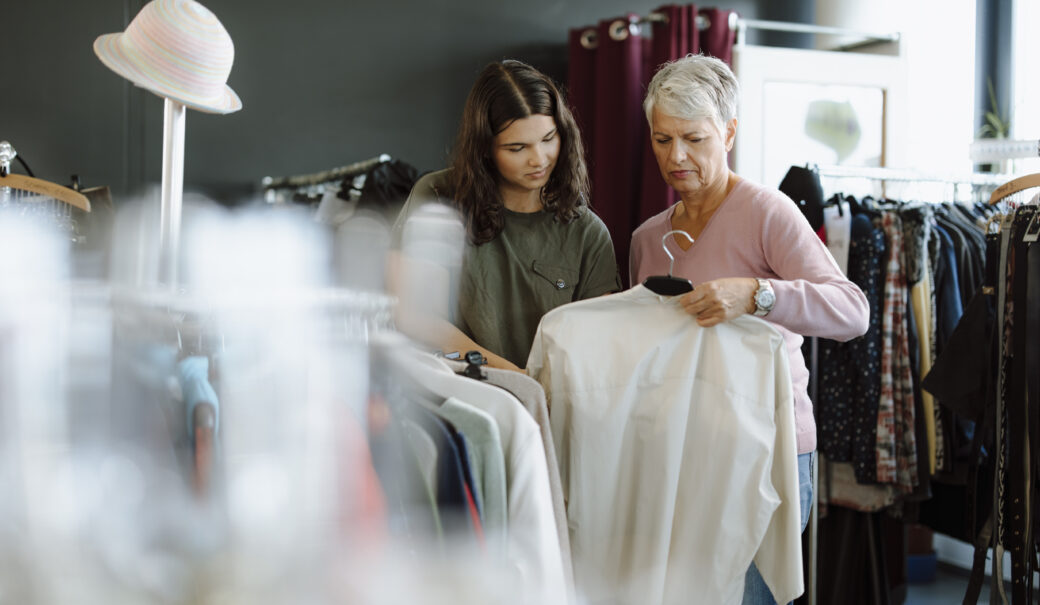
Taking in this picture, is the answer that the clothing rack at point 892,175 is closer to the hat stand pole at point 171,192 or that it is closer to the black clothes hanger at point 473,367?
the black clothes hanger at point 473,367

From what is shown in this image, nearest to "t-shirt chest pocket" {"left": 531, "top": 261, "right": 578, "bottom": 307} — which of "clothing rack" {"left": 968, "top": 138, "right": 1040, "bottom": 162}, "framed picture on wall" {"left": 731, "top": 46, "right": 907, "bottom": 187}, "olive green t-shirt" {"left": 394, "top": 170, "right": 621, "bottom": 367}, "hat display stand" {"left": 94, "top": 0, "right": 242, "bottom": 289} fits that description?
"olive green t-shirt" {"left": 394, "top": 170, "right": 621, "bottom": 367}

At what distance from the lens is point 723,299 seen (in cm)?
133

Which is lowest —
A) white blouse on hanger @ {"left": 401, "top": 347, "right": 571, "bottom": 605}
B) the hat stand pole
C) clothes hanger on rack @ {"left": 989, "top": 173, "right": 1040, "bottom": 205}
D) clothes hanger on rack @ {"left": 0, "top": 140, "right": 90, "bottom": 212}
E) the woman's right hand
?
white blouse on hanger @ {"left": 401, "top": 347, "right": 571, "bottom": 605}

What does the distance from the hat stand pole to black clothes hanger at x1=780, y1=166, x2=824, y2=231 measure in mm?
1767

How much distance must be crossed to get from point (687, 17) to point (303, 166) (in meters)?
1.53

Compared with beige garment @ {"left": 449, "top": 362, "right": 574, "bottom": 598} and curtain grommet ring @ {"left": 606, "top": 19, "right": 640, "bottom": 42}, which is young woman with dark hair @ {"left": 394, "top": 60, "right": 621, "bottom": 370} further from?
curtain grommet ring @ {"left": 606, "top": 19, "right": 640, "bottom": 42}

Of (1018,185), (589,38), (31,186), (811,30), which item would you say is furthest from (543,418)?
(811,30)

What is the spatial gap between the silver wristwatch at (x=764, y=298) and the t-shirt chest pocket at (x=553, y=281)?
368mm

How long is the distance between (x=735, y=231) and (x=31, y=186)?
4.43ft

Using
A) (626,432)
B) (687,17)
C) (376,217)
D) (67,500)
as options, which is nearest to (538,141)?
(626,432)

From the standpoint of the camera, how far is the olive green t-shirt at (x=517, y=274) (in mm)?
1539

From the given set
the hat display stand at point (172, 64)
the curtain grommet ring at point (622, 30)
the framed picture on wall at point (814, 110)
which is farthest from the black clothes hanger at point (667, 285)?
the curtain grommet ring at point (622, 30)

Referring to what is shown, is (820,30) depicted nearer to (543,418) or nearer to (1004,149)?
(1004,149)

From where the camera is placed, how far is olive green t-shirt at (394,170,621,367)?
154cm
